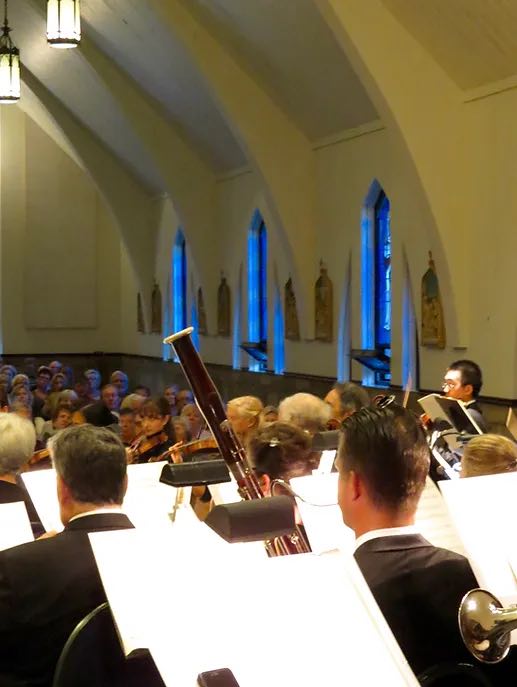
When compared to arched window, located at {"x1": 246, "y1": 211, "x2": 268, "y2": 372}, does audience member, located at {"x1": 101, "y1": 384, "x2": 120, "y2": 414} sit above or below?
below

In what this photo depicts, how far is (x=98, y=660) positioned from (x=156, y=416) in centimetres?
558

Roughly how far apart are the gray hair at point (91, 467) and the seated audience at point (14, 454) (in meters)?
1.66

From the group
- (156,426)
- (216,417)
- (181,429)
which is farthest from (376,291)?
(216,417)

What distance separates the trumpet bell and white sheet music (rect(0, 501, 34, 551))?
1.90 meters

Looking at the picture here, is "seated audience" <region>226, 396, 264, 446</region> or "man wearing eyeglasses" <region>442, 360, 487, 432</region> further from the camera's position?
"man wearing eyeglasses" <region>442, 360, 487, 432</region>

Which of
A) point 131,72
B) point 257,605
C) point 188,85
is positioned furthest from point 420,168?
point 257,605

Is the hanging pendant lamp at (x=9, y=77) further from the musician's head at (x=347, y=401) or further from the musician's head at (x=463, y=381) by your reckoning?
the musician's head at (x=463, y=381)

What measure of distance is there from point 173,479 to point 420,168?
7.82 metres

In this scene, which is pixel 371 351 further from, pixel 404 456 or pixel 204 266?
pixel 404 456

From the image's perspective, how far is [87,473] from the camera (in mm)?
3471

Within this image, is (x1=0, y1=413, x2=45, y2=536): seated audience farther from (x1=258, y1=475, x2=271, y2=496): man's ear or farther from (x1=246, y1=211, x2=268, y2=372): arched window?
(x1=246, y1=211, x2=268, y2=372): arched window

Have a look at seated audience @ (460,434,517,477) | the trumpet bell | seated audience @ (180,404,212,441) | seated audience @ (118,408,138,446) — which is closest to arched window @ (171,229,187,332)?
seated audience @ (180,404,212,441)

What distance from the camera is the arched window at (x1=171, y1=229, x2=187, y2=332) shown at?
19453mm

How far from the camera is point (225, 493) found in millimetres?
3973
